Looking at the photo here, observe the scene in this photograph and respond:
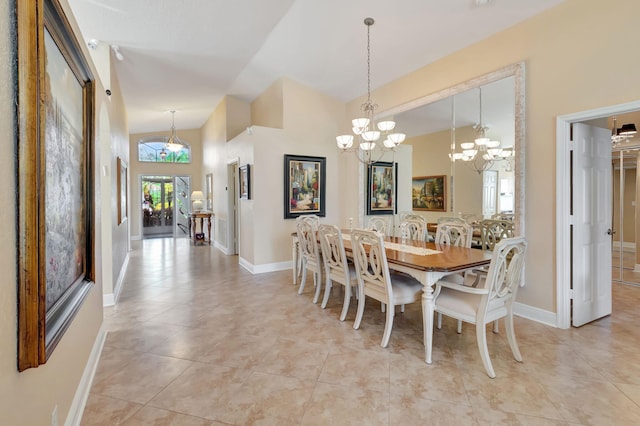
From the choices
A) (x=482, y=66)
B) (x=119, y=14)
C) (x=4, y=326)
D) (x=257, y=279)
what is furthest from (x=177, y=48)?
(x=4, y=326)

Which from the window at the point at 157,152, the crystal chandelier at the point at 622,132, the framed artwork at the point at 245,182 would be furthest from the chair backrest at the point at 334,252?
the window at the point at 157,152

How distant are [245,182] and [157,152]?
5.78 meters

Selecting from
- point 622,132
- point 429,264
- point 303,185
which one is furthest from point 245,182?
point 622,132

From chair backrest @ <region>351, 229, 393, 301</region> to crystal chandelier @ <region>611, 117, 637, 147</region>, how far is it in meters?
4.12

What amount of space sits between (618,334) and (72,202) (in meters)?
4.53

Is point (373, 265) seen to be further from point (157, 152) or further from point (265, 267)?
point (157, 152)

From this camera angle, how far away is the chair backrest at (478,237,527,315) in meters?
2.23

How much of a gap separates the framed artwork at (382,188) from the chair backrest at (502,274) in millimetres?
3251

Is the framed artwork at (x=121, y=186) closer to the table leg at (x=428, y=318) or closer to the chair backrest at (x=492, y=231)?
the table leg at (x=428, y=318)

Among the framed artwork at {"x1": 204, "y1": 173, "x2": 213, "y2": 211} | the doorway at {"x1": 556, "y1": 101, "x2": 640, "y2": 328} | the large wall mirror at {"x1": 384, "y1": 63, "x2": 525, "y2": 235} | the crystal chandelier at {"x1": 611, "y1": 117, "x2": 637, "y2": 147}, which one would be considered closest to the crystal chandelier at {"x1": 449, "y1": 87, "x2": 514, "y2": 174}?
the large wall mirror at {"x1": 384, "y1": 63, "x2": 525, "y2": 235}

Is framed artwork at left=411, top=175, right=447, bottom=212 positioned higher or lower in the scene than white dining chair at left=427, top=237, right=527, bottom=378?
higher

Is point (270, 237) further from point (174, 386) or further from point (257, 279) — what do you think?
point (174, 386)

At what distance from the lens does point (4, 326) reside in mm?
948

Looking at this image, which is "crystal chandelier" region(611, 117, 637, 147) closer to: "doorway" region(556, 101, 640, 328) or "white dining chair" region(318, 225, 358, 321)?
"doorway" region(556, 101, 640, 328)
